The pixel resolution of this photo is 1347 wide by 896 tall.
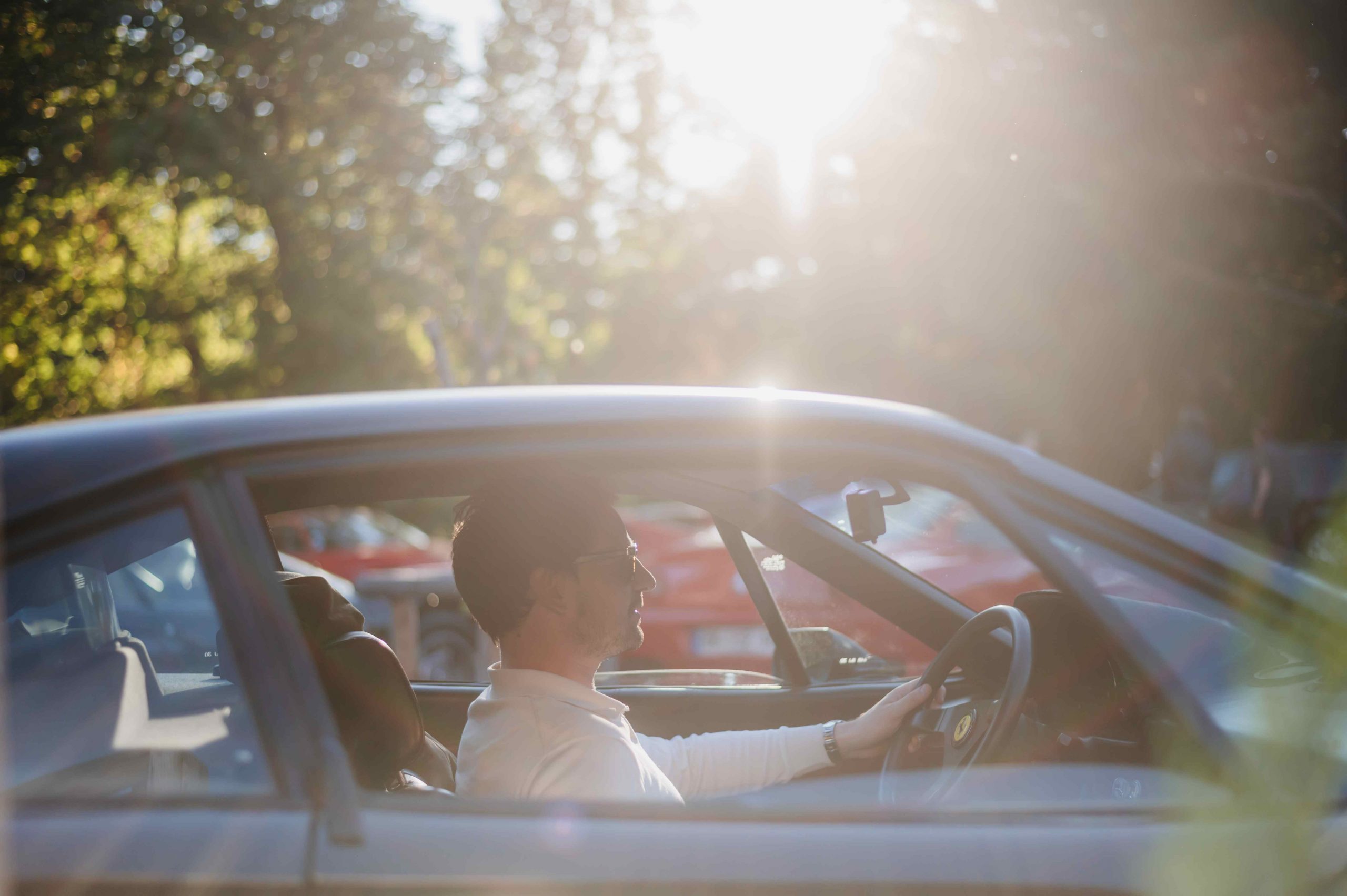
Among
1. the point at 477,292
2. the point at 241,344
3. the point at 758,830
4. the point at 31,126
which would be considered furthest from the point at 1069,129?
the point at 241,344

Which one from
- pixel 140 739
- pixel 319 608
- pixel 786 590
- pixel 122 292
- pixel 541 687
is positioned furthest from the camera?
pixel 122 292

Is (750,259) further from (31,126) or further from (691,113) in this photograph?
(31,126)

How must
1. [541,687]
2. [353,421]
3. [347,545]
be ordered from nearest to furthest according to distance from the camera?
[353,421]
[541,687]
[347,545]

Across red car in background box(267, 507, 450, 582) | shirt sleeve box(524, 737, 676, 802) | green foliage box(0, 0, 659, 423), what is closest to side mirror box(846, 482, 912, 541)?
shirt sleeve box(524, 737, 676, 802)

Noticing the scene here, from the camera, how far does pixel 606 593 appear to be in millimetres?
2127

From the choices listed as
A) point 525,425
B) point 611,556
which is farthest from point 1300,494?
point 525,425

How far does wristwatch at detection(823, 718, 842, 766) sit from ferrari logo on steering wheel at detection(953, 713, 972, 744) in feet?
0.88

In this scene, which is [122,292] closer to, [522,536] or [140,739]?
[522,536]

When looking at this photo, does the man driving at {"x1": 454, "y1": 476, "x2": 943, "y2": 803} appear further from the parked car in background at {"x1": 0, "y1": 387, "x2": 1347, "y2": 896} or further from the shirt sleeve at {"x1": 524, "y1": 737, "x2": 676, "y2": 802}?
the parked car in background at {"x1": 0, "y1": 387, "x2": 1347, "y2": 896}

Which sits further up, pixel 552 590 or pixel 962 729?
pixel 552 590

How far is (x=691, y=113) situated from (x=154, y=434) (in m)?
19.2

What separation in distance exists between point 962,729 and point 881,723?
18 cm

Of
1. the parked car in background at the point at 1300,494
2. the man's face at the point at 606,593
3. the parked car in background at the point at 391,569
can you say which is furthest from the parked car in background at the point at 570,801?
the parked car in background at the point at 1300,494

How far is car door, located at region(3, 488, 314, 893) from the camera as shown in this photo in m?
1.29
